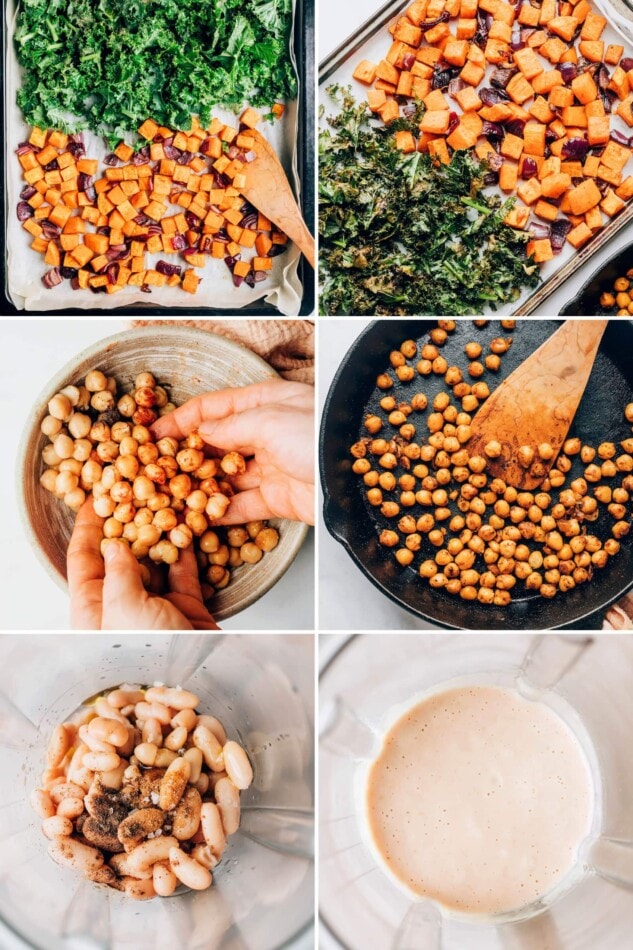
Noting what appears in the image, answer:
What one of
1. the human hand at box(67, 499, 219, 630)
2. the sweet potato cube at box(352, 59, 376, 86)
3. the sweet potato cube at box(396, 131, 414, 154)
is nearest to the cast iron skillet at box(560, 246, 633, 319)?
the sweet potato cube at box(396, 131, 414, 154)

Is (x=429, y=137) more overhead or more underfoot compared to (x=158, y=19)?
more underfoot

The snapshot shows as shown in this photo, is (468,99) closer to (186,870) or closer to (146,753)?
(146,753)

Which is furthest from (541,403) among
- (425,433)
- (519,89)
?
(519,89)

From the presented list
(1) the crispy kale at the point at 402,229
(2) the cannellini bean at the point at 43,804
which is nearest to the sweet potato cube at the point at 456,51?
(1) the crispy kale at the point at 402,229

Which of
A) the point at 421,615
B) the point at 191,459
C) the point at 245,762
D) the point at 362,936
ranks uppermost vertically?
the point at 191,459

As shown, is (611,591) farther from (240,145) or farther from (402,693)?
(240,145)

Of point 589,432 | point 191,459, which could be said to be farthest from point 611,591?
point 191,459

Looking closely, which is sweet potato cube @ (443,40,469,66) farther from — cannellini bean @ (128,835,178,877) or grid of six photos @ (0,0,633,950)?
cannellini bean @ (128,835,178,877)
